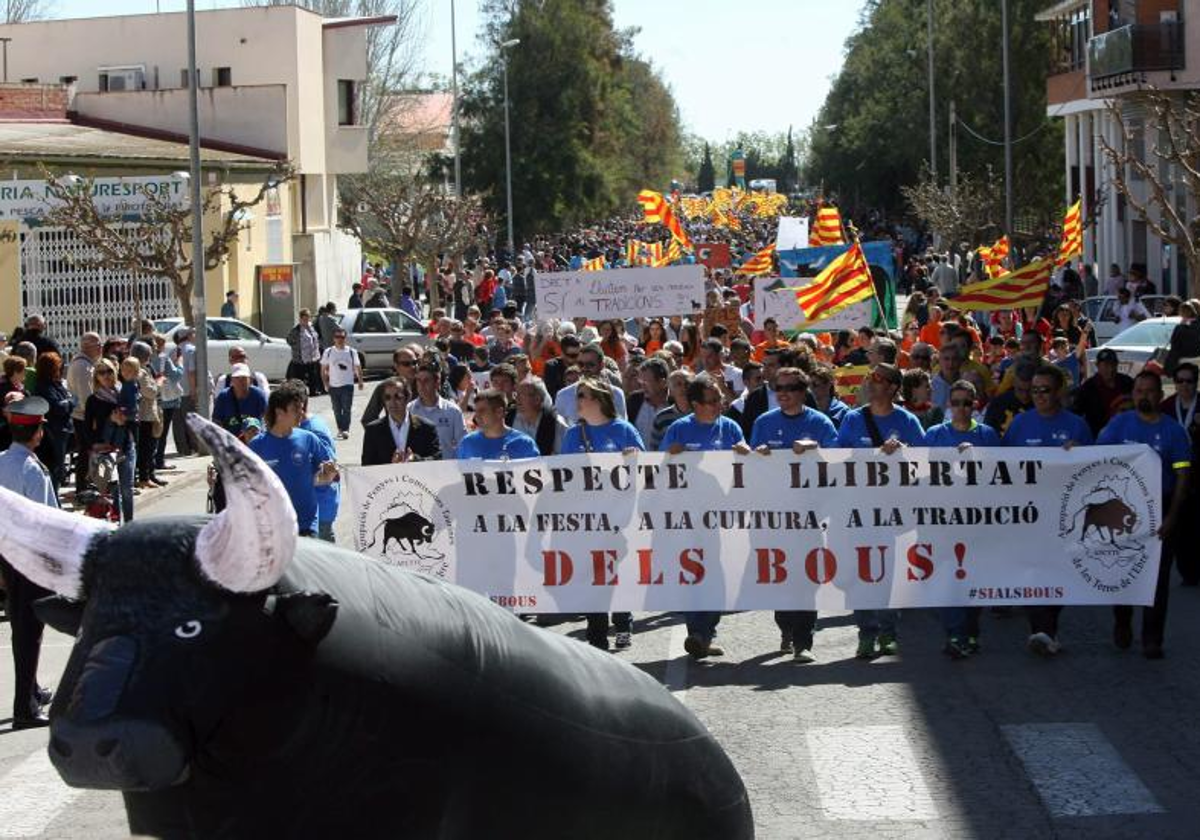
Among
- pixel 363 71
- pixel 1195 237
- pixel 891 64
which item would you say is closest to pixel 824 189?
pixel 891 64

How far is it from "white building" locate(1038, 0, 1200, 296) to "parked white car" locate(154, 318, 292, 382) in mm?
14674

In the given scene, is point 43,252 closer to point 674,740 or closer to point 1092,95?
point 1092,95

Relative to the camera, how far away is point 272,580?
421cm

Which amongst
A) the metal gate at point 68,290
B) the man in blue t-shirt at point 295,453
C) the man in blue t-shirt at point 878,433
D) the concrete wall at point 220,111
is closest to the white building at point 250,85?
the concrete wall at point 220,111

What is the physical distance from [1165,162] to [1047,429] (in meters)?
34.9

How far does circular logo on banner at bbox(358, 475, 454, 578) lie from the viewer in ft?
39.9

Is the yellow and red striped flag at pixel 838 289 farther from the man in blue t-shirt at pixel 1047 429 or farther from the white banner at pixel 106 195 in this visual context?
the white banner at pixel 106 195

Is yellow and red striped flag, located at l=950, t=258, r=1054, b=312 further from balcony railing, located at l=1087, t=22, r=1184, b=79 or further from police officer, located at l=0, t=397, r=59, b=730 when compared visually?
balcony railing, located at l=1087, t=22, r=1184, b=79

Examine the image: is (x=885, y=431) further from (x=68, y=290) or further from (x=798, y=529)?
(x=68, y=290)

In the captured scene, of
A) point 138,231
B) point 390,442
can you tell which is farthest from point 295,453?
point 138,231

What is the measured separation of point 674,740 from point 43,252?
113 ft

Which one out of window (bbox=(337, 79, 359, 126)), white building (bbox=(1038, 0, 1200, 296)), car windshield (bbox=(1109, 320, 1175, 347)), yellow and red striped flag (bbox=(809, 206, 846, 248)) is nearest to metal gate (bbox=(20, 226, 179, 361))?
yellow and red striped flag (bbox=(809, 206, 846, 248))

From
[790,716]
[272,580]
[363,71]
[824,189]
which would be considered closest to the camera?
[272,580]

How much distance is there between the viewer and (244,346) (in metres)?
35.2
